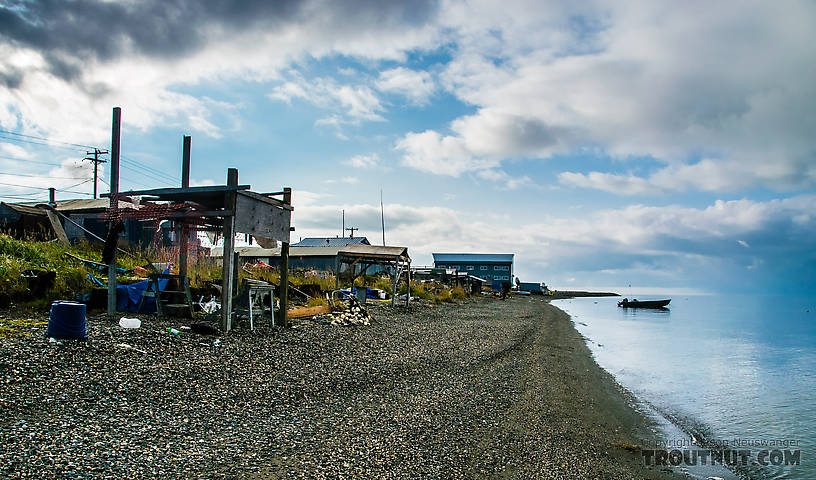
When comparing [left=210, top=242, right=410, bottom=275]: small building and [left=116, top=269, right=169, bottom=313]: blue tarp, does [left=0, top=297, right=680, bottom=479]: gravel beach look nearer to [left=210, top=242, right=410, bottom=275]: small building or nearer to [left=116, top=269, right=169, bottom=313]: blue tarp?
[left=116, top=269, right=169, bottom=313]: blue tarp

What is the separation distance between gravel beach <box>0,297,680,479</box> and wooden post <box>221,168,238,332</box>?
1.80 feet

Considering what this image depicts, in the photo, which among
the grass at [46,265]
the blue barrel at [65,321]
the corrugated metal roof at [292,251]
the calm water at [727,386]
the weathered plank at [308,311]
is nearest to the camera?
the blue barrel at [65,321]

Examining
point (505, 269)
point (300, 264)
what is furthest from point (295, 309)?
point (505, 269)

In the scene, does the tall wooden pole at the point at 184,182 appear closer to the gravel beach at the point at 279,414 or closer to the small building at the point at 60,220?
the gravel beach at the point at 279,414

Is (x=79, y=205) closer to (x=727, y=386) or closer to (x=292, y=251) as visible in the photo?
(x=292, y=251)

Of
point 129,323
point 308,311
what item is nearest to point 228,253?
point 129,323

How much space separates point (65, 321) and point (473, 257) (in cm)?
9123

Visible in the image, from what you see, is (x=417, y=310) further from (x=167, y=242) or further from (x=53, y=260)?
(x=53, y=260)

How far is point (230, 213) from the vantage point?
12.2 m

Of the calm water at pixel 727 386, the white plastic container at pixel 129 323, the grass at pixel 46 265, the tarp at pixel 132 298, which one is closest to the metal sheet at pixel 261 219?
the tarp at pixel 132 298

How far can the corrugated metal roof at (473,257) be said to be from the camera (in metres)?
96.4

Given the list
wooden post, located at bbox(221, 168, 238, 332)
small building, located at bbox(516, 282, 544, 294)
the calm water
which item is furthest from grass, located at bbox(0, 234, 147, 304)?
small building, located at bbox(516, 282, 544, 294)

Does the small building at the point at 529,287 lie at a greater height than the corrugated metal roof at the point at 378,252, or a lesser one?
lesser

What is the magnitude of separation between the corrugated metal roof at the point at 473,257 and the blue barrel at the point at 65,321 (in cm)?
8922
